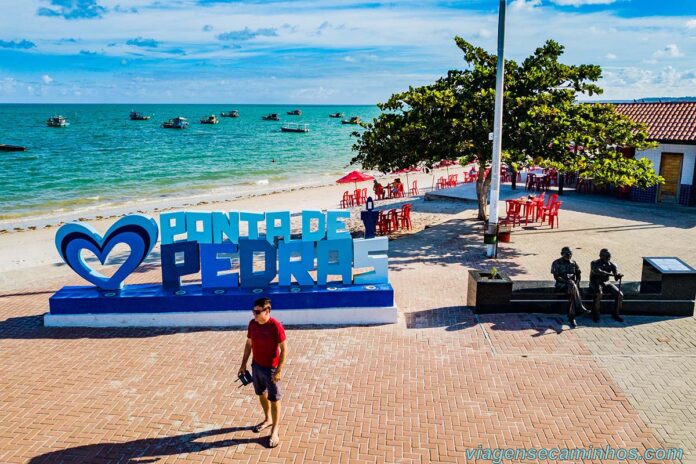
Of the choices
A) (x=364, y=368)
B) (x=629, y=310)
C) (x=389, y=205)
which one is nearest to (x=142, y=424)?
(x=364, y=368)

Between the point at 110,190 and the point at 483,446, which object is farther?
the point at 110,190

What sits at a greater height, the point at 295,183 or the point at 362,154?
the point at 362,154

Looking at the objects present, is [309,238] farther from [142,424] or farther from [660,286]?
[660,286]

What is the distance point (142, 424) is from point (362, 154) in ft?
42.1

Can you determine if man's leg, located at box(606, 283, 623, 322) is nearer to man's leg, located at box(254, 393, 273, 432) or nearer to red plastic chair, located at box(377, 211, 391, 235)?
man's leg, located at box(254, 393, 273, 432)

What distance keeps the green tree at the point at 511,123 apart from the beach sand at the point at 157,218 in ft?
11.9

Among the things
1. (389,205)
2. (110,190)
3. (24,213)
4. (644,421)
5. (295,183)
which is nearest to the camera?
(644,421)

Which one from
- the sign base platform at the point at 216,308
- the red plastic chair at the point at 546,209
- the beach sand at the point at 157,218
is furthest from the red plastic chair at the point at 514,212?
the sign base platform at the point at 216,308

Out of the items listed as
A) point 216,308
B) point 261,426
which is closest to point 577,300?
point 261,426

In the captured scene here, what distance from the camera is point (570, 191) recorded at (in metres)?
27.8

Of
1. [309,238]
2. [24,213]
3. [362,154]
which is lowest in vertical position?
[24,213]

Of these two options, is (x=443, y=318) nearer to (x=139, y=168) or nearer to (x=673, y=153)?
(x=673, y=153)

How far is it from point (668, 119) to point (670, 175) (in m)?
2.64

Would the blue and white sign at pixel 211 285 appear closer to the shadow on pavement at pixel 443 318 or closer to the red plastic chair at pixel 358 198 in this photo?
the shadow on pavement at pixel 443 318
